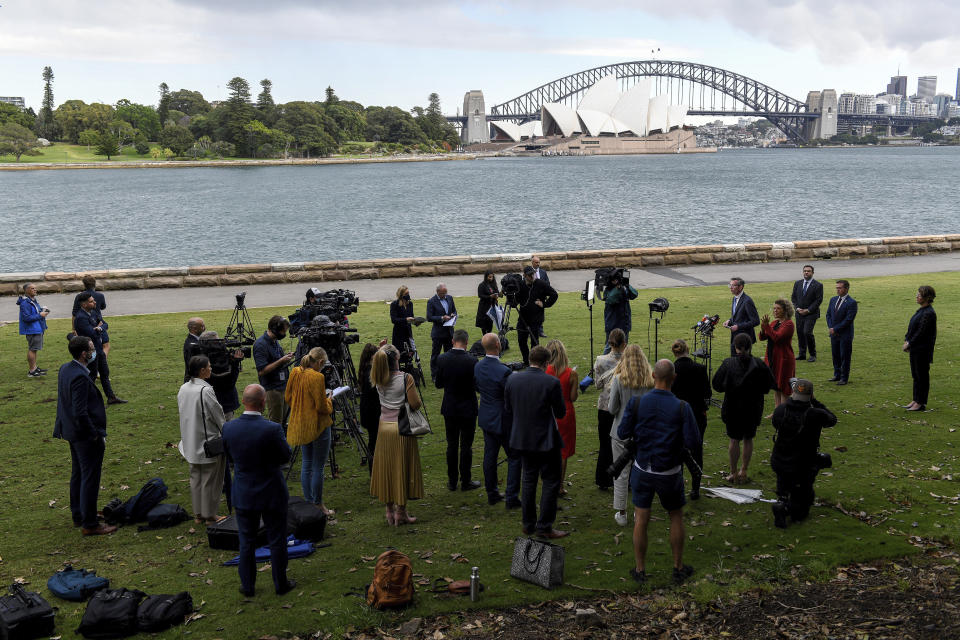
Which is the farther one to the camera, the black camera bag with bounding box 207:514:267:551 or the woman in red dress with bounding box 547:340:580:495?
the woman in red dress with bounding box 547:340:580:495

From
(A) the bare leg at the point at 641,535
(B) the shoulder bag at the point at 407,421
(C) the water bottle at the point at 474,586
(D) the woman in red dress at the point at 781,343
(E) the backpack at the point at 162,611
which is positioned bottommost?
(E) the backpack at the point at 162,611

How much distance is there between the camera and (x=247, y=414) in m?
6.25

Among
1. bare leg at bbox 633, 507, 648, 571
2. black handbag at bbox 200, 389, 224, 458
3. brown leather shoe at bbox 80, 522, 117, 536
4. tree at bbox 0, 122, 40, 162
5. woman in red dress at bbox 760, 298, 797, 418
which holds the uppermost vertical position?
tree at bbox 0, 122, 40, 162

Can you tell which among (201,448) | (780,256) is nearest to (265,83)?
(780,256)

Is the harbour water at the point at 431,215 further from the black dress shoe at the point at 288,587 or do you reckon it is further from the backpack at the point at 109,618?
the backpack at the point at 109,618

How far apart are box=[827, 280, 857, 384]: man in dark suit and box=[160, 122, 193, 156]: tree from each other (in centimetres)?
18326

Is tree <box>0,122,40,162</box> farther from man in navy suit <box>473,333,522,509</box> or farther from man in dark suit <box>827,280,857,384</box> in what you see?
man in navy suit <box>473,333,522,509</box>

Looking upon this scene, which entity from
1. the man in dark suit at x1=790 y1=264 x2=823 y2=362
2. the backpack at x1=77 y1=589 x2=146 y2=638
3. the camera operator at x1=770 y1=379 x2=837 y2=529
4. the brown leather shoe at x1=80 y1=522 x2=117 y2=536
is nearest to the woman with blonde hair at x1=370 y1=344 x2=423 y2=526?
the backpack at x1=77 y1=589 x2=146 y2=638

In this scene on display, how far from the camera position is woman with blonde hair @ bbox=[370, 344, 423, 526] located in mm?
7203

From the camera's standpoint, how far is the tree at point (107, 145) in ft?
596

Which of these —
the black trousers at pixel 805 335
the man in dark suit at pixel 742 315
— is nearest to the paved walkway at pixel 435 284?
the black trousers at pixel 805 335

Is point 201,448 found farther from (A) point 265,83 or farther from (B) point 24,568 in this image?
(A) point 265,83

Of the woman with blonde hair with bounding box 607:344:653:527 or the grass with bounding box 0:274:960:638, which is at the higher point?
the woman with blonde hair with bounding box 607:344:653:527

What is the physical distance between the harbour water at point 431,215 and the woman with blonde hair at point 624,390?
1369 inches
